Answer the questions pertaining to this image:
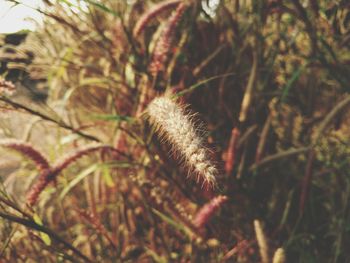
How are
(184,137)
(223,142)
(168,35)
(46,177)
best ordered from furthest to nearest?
(223,142)
(168,35)
(46,177)
(184,137)

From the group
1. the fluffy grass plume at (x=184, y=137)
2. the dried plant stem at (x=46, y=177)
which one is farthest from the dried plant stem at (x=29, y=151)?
the fluffy grass plume at (x=184, y=137)

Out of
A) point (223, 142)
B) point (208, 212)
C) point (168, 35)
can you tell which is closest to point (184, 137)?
point (208, 212)

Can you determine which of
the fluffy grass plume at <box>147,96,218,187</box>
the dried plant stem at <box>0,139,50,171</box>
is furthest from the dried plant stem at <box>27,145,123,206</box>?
the fluffy grass plume at <box>147,96,218,187</box>

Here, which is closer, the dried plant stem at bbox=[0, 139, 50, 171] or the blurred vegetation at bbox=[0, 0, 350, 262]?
the dried plant stem at bbox=[0, 139, 50, 171]

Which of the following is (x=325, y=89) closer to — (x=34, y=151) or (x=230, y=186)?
(x=230, y=186)

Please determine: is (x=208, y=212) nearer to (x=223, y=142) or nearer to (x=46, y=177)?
(x=46, y=177)

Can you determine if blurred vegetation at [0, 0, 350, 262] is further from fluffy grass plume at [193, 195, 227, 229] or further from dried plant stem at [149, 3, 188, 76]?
fluffy grass plume at [193, 195, 227, 229]

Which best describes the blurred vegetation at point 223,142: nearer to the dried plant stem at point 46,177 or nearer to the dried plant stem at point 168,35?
the dried plant stem at point 168,35
